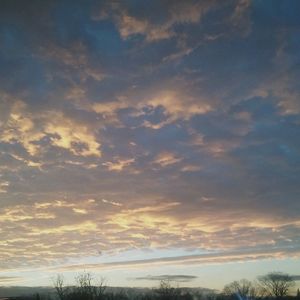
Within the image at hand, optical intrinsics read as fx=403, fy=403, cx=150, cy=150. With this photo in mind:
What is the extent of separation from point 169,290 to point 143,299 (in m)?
9.92

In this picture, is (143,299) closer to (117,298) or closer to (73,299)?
(117,298)

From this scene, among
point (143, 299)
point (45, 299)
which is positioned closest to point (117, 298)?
point (143, 299)

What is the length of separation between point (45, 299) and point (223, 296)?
89.5m

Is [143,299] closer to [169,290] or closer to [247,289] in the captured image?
[169,290]

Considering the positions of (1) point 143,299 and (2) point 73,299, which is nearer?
(2) point 73,299

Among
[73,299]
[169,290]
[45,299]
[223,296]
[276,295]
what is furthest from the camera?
[223,296]

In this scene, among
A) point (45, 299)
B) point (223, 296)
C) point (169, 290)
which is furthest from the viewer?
point (223, 296)

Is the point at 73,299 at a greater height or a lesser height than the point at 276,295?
greater

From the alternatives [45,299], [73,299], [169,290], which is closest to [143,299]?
[169,290]

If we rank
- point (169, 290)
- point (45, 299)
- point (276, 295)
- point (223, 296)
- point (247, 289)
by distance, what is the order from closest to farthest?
point (45, 299)
point (169, 290)
point (276, 295)
point (247, 289)
point (223, 296)

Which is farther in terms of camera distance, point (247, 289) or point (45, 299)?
point (247, 289)

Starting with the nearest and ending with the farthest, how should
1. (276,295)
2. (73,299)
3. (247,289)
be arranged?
(73,299) → (276,295) → (247,289)

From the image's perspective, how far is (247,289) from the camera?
545ft

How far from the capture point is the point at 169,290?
131250 millimetres
